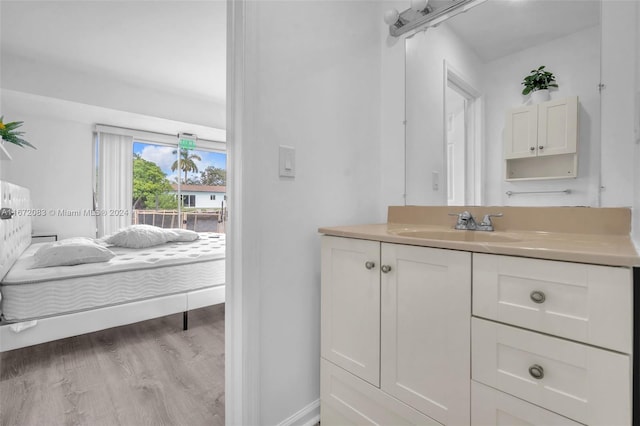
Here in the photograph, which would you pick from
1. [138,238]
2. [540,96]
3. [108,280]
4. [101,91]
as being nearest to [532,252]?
[540,96]

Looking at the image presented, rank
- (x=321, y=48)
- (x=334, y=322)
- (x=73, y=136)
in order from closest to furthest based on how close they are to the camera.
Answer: (x=334, y=322)
(x=321, y=48)
(x=73, y=136)

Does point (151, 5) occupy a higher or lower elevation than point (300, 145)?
higher

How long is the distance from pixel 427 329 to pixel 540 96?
1043 mm

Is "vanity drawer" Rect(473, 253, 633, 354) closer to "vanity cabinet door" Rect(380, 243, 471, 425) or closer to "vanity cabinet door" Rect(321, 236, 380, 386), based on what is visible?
"vanity cabinet door" Rect(380, 243, 471, 425)

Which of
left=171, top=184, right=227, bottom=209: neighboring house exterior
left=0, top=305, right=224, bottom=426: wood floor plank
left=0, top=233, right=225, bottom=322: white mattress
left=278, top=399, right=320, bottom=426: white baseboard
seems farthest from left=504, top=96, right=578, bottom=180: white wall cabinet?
left=171, top=184, right=227, bottom=209: neighboring house exterior

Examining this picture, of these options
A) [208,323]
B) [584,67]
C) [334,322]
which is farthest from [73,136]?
[584,67]

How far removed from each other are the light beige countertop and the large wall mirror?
0.17 ft

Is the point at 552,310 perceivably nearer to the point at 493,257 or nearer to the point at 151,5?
the point at 493,257

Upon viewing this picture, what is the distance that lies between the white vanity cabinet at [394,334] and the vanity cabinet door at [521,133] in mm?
705

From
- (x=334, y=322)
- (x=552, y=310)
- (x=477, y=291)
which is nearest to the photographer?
(x=552, y=310)

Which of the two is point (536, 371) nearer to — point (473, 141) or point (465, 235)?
point (465, 235)

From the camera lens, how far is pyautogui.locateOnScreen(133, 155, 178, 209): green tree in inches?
188

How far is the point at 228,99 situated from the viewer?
118cm

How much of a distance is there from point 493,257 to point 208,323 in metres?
2.51
